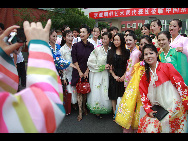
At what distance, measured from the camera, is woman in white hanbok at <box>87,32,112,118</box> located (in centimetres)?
350

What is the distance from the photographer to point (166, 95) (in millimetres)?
2266

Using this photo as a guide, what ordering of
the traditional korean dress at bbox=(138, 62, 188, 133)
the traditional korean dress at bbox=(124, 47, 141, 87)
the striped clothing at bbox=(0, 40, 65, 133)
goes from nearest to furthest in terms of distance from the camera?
the striped clothing at bbox=(0, 40, 65, 133) < the traditional korean dress at bbox=(138, 62, 188, 133) < the traditional korean dress at bbox=(124, 47, 141, 87)

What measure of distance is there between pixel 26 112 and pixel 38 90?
90 millimetres

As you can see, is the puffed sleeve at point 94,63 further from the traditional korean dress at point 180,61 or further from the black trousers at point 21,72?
the black trousers at point 21,72

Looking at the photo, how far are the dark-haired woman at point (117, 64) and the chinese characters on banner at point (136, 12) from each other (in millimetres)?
9630

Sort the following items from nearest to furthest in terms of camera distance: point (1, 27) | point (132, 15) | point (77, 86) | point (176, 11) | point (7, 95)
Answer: point (7, 95), point (77, 86), point (1, 27), point (176, 11), point (132, 15)

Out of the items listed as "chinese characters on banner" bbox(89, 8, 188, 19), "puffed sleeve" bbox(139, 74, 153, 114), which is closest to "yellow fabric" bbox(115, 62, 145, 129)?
"puffed sleeve" bbox(139, 74, 153, 114)

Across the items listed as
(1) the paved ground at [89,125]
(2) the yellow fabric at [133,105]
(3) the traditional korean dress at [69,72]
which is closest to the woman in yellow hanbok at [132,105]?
(2) the yellow fabric at [133,105]

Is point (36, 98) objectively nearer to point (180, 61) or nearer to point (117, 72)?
point (180, 61)

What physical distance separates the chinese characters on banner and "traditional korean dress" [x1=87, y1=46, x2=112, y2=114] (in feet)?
32.2

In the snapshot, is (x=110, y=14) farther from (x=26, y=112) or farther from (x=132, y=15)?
(x=26, y=112)

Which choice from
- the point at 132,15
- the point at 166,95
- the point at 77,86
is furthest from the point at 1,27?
the point at 132,15

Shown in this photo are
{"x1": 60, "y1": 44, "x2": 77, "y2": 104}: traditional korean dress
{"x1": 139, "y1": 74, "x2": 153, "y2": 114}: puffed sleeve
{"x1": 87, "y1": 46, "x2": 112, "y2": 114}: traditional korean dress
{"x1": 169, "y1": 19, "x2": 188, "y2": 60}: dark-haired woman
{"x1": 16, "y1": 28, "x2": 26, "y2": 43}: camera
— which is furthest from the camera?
{"x1": 60, "y1": 44, "x2": 77, "y2": 104}: traditional korean dress

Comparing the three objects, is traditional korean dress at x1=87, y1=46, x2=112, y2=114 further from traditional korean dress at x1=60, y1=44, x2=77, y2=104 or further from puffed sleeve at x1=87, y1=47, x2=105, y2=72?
traditional korean dress at x1=60, y1=44, x2=77, y2=104
